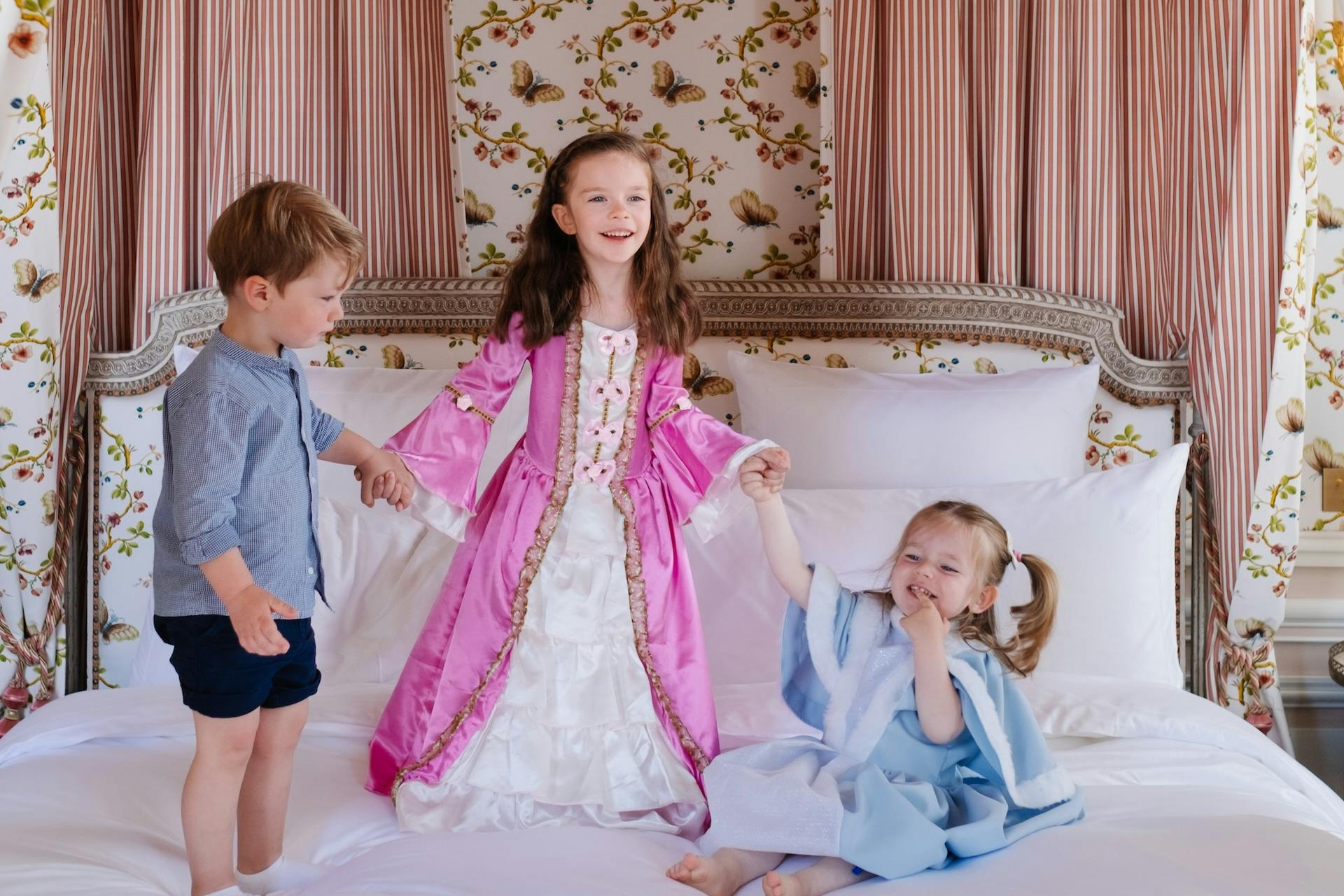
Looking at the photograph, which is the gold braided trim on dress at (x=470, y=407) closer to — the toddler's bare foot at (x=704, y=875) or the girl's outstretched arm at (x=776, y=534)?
the girl's outstretched arm at (x=776, y=534)

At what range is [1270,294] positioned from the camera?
2107mm

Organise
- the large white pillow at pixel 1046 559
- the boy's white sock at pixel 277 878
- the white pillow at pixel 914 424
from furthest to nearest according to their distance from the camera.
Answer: the white pillow at pixel 914 424, the large white pillow at pixel 1046 559, the boy's white sock at pixel 277 878

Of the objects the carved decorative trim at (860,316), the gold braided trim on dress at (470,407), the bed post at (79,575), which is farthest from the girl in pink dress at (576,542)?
the bed post at (79,575)

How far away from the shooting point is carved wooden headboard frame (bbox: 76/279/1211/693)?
88.4 inches

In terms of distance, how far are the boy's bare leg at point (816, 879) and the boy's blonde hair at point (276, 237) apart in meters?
0.85

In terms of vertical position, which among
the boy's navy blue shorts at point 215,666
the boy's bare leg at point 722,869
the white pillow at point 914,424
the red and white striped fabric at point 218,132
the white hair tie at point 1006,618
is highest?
the red and white striped fabric at point 218,132

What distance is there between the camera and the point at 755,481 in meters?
1.49

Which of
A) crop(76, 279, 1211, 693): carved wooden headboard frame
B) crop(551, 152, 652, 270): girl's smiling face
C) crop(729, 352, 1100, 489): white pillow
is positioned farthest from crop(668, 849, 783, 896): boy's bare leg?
crop(76, 279, 1211, 693): carved wooden headboard frame

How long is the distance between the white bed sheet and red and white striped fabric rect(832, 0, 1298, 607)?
26.2 inches

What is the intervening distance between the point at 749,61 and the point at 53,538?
1623 millimetres

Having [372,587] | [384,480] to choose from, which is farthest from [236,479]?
[372,587]

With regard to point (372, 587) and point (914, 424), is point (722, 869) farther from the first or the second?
point (914, 424)

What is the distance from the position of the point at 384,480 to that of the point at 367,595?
0.49 metres

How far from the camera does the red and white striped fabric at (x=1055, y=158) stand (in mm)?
2193
